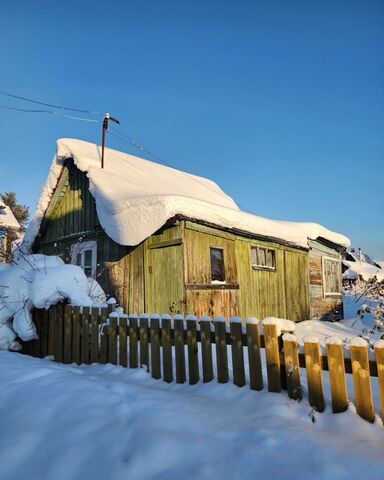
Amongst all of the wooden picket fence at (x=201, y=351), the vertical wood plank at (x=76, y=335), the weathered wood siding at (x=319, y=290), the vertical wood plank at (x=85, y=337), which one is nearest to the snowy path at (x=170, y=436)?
the wooden picket fence at (x=201, y=351)

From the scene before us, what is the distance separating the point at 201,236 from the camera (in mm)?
8500

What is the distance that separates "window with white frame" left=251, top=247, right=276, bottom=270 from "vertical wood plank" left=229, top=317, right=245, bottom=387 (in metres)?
6.84

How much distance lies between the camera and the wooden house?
7891mm

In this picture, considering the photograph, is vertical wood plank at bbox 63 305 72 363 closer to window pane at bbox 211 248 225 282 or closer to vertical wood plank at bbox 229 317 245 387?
vertical wood plank at bbox 229 317 245 387

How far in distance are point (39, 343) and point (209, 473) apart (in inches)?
182

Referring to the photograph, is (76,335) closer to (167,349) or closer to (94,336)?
(94,336)

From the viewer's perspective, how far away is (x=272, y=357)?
3236mm

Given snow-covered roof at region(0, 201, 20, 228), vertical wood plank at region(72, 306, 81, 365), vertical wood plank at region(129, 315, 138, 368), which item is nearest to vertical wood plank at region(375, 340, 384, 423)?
vertical wood plank at region(129, 315, 138, 368)

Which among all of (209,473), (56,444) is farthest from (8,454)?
(209,473)

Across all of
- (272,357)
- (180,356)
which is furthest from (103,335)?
(272,357)

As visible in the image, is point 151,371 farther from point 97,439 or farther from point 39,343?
point 39,343

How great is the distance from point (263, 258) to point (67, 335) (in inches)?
275

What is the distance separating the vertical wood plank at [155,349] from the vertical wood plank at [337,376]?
6.73 ft

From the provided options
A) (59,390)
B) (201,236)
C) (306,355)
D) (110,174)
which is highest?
(110,174)
